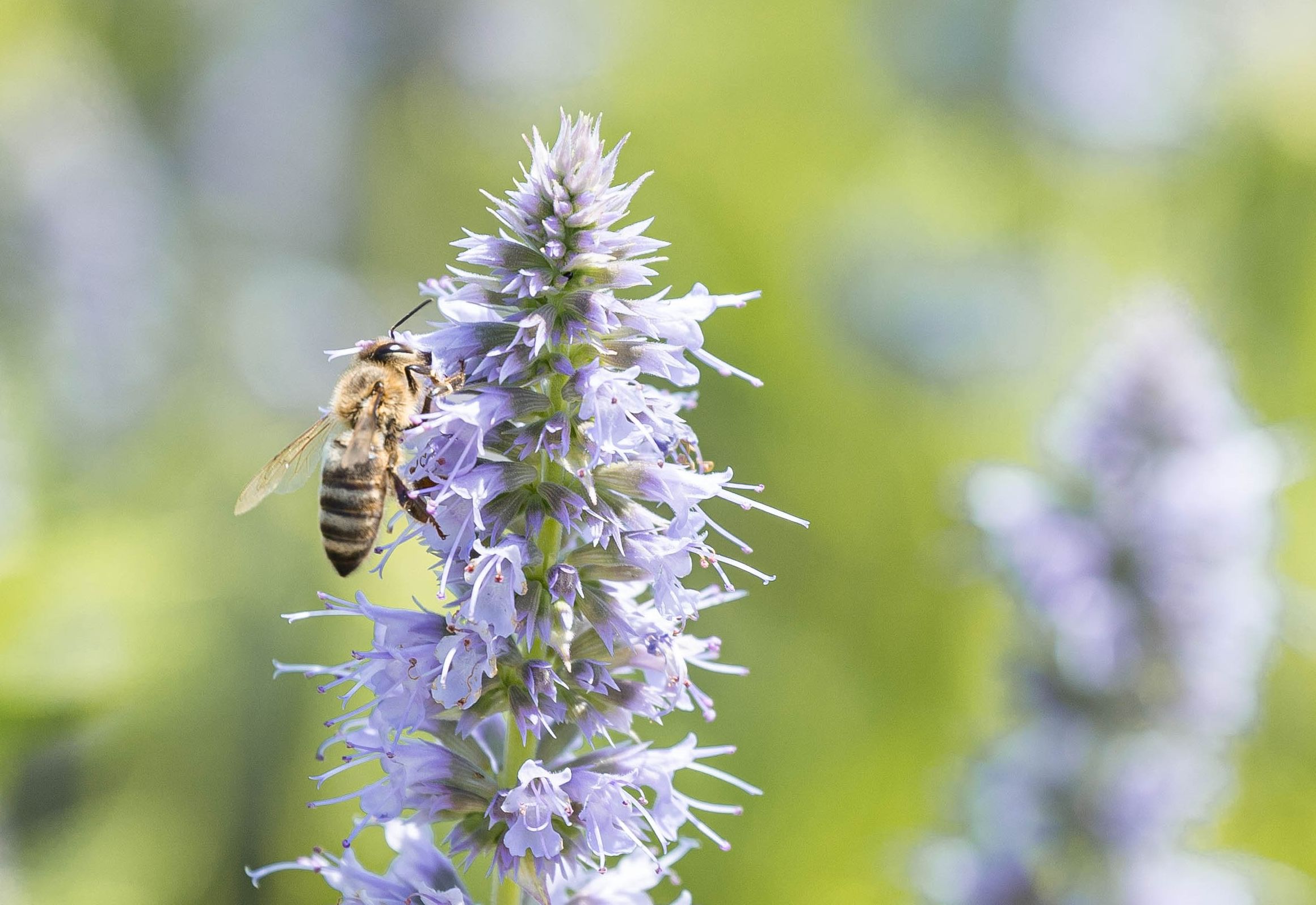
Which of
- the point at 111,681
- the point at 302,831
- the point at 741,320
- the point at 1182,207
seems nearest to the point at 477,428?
the point at 111,681

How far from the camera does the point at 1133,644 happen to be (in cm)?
346

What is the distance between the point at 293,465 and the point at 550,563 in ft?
2.76

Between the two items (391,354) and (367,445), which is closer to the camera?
(367,445)

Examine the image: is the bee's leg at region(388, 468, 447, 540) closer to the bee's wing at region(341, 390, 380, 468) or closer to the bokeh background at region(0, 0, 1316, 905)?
the bee's wing at region(341, 390, 380, 468)

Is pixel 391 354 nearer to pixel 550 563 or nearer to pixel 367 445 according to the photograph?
pixel 367 445

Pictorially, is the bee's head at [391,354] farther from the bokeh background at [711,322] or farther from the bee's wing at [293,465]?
the bokeh background at [711,322]

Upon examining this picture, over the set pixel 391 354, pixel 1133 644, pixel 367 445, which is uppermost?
pixel 1133 644

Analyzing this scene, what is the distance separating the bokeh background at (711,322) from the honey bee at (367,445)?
50.8 inches

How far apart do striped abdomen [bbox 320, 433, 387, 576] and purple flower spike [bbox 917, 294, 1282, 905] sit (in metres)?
1.98

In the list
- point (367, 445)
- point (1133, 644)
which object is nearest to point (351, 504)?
point (367, 445)

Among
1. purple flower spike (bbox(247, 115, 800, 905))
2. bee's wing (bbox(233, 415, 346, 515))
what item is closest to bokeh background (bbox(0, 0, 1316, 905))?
bee's wing (bbox(233, 415, 346, 515))

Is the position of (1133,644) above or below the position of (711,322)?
below

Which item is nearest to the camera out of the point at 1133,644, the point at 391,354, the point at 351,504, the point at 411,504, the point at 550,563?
the point at 550,563

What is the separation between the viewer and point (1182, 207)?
586 centimetres
